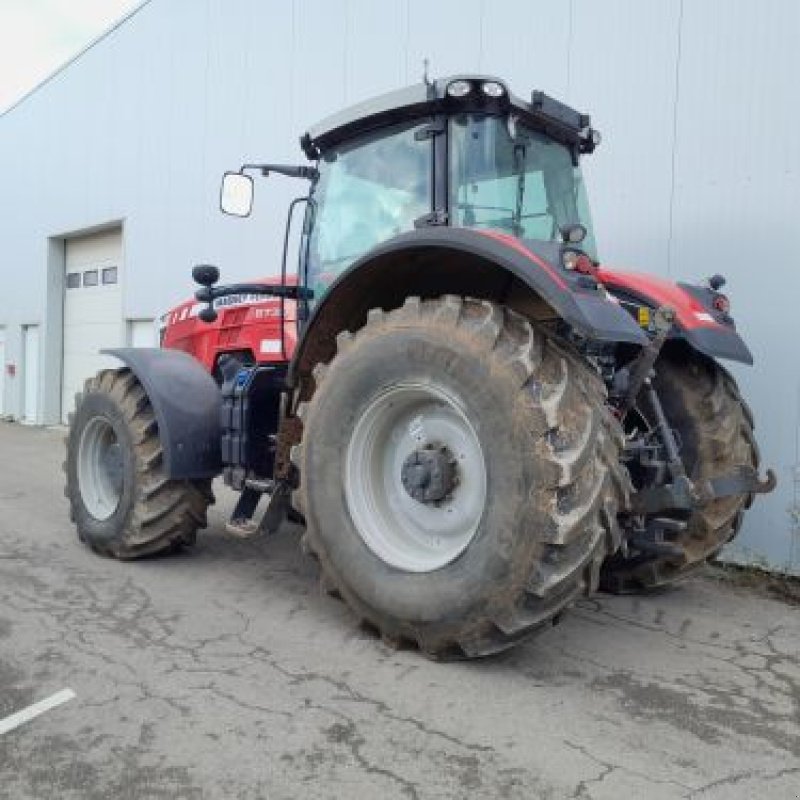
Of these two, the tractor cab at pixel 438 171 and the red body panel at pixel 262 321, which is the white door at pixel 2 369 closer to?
the red body panel at pixel 262 321

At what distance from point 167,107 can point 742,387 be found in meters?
10.2

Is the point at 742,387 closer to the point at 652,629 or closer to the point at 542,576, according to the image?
the point at 652,629

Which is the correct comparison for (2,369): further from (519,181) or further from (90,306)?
(519,181)

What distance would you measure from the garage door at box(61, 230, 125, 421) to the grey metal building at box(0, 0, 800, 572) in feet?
0.18

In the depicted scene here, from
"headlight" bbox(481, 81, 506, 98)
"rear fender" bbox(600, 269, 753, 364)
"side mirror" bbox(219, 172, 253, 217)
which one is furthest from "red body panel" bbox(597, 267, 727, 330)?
"side mirror" bbox(219, 172, 253, 217)

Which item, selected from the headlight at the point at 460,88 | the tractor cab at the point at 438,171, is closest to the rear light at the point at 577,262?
the tractor cab at the point at 438,171

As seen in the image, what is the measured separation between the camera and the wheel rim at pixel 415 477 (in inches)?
139

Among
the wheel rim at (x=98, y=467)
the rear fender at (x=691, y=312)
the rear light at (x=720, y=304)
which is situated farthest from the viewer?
the wheel rim at (x=98, y=467)

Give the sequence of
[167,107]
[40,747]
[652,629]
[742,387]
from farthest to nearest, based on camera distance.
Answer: [167,107] → [742,387] → [652,629] → [40,747]

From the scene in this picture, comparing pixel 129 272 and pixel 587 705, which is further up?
pixel 129 272

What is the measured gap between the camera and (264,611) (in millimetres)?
4324

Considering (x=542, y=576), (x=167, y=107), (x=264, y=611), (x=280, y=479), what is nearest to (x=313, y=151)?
(x=280, y=479)

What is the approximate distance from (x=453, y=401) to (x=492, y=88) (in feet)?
4.87

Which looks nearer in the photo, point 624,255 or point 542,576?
point 542,576
